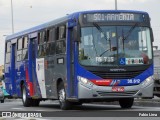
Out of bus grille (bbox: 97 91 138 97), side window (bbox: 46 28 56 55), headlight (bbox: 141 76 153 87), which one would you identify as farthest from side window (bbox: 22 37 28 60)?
headlight (bbox: 141 76 153 87)

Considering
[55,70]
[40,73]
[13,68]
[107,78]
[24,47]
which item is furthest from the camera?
[13,68]

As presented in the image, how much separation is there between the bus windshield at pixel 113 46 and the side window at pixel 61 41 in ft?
4.10

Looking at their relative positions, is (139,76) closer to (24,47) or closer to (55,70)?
(55,70)

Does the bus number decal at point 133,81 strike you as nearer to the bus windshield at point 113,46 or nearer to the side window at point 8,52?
the bus windshield at point 113,46

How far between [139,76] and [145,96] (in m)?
0.73

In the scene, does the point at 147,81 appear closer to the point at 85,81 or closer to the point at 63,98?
the point at 85,81

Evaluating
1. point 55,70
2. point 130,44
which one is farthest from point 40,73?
point 130,44

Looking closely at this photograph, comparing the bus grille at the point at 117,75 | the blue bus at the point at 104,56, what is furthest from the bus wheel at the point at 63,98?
the bus grille at the point at 117,75

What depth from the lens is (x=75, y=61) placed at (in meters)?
18.5

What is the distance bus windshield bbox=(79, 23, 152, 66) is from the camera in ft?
60.3

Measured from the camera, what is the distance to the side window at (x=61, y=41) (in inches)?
769

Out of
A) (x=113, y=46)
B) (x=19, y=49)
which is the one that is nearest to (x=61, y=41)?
(x=113, y=46)

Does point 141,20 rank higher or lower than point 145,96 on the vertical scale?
higher

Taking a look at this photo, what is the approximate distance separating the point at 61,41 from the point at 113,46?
2.14 metres
